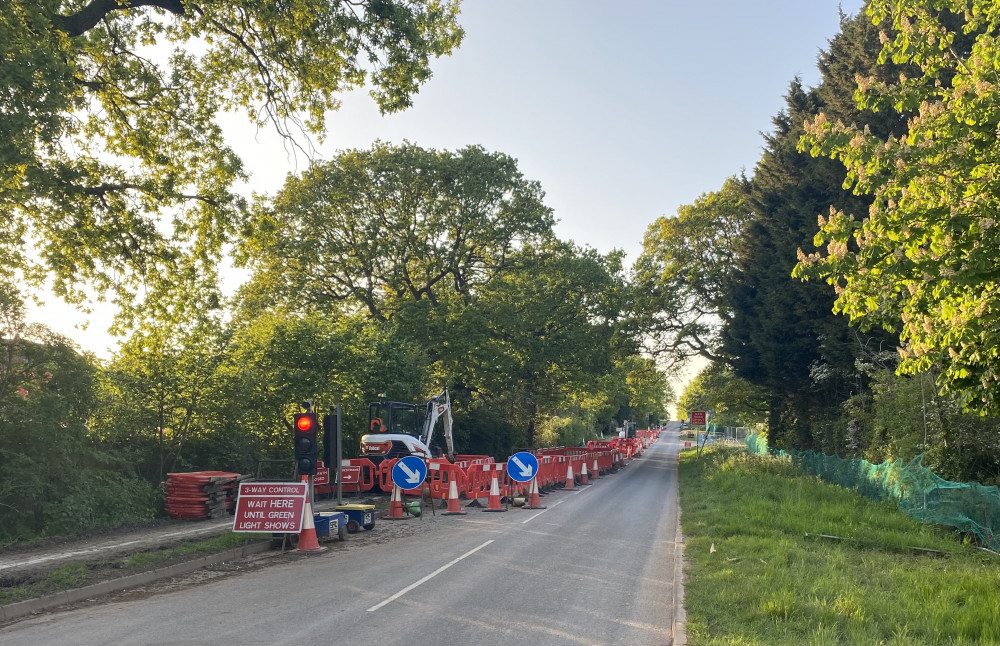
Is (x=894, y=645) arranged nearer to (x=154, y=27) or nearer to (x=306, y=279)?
(x=154, y=27)

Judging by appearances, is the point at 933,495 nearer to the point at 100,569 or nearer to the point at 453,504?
the point at 453,504

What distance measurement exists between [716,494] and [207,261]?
51.2 ft

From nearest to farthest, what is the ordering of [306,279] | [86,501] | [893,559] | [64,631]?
[64,631] < [893,559] < [86,501] < [306,279]

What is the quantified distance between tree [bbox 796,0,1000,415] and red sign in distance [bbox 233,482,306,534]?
920 cm

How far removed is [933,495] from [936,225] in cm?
758

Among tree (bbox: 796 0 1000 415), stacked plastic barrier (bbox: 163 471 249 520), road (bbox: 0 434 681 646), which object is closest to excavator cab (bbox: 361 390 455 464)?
stacked plastic barrier (bbox: 163 471 249 520)

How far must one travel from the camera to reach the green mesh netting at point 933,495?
1153cm

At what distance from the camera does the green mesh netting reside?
37.8 ft

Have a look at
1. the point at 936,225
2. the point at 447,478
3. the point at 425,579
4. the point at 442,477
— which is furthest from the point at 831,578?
the point at 447,478

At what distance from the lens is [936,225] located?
779cm

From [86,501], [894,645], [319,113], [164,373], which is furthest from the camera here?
[164,373]

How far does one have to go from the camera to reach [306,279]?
31.5 m

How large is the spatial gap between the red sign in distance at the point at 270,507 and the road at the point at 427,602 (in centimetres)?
86

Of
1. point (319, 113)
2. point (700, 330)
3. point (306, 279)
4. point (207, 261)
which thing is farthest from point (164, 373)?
point (700, 330)
